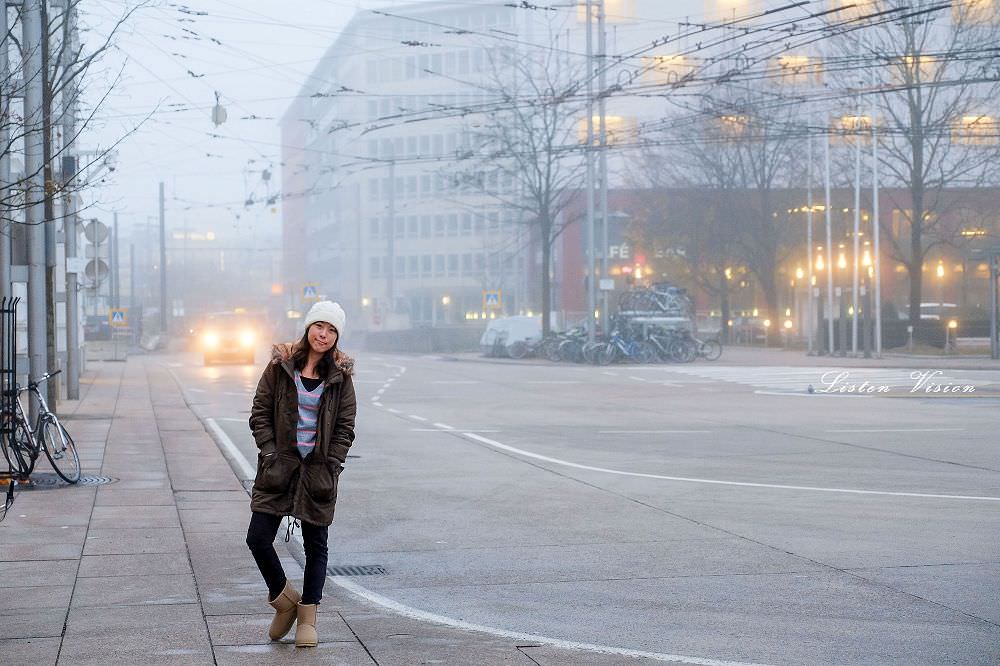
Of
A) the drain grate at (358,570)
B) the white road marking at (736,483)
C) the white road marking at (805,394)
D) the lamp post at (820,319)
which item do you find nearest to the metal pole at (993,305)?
the lamp post at (820,319)

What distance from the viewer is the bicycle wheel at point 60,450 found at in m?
13.3

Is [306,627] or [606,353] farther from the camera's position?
[606,353]

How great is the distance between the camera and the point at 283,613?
6.85m

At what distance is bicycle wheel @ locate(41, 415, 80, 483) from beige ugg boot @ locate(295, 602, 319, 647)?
710cm

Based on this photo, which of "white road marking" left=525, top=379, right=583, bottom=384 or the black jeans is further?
"white road marking" left=525, top=379, right=583, bottom=384

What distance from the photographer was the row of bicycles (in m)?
46.2

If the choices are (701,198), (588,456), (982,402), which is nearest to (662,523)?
(588,456)

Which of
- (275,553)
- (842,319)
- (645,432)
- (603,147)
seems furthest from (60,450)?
(842,319)

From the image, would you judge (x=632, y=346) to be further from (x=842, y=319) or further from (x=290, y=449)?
(x=290, y=449)

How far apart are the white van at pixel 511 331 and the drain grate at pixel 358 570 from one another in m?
44.1

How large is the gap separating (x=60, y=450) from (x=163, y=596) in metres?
6.04

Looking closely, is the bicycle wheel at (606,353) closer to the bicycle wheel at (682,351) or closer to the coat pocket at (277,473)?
the bicycle wheel at (682,351)

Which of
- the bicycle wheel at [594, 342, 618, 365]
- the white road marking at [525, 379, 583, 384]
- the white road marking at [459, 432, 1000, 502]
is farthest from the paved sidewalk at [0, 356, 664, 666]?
the bicycle wheel at [594, 342, 618, 365]

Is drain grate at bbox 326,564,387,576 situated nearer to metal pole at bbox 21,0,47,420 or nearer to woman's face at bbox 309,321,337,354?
woman's face at bbox 309,321,337,354
